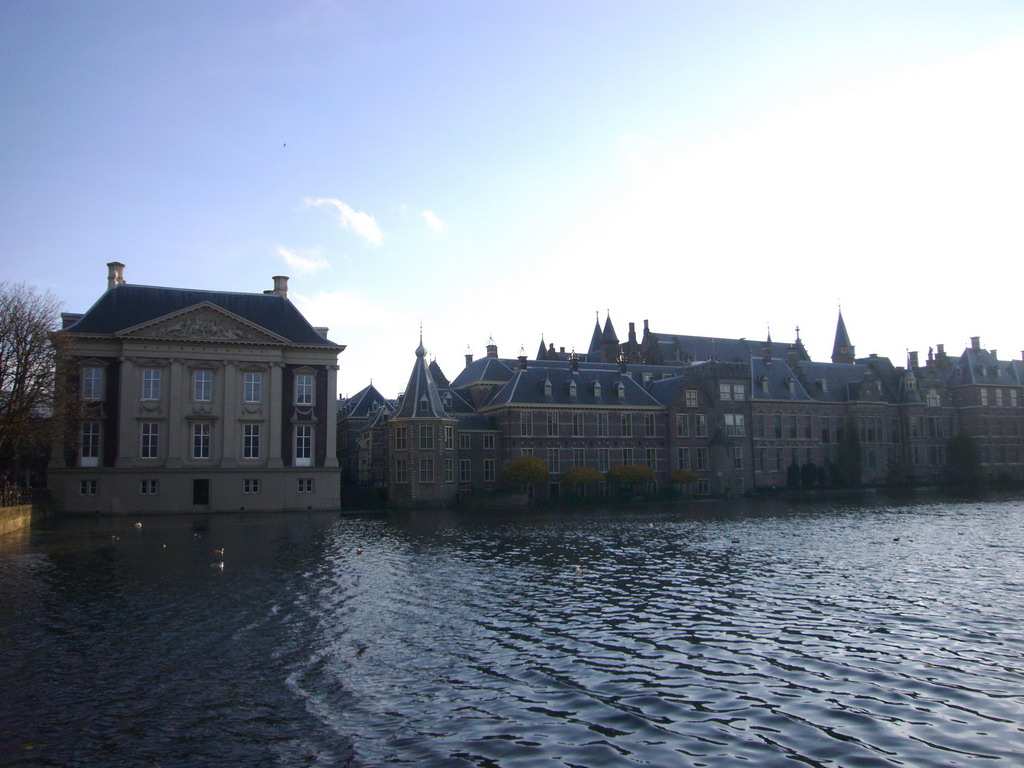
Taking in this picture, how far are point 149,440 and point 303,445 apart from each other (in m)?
11.6

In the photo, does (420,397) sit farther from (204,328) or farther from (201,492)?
(201,492)

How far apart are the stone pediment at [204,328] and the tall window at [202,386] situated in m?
2.81

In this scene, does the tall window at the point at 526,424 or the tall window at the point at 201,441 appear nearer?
the tall window at the point at 201,441

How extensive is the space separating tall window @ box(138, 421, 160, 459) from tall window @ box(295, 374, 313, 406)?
1080cm

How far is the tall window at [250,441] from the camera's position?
6462 cm

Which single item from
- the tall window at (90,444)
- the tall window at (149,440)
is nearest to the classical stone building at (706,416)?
the tall window at (149,440)

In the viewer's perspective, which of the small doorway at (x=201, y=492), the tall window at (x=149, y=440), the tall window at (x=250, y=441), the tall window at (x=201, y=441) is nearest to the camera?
the tall window at (x=149, y=440)

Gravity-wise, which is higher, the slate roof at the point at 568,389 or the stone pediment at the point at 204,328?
the stone pediment at the point at 204,328

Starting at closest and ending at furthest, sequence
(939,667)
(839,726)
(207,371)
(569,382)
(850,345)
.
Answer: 1. (839,726)
2. (939,667)
3. (207,371)
4. (569,382)
5. (850,345)

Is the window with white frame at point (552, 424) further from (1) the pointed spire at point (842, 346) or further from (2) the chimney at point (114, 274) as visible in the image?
(1) the pointed spire at point (842, 346)

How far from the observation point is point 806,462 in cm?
9562

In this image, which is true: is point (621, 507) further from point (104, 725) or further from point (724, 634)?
point (104, 725)

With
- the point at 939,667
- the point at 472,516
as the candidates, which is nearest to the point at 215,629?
the point at 939,667

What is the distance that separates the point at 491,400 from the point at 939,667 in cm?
6701
